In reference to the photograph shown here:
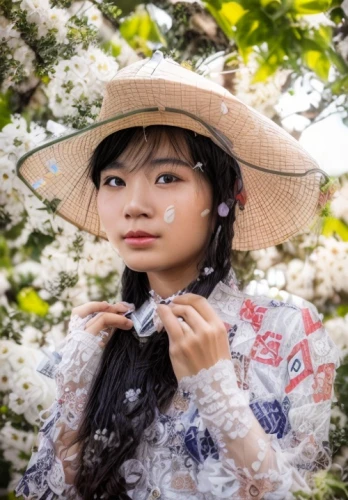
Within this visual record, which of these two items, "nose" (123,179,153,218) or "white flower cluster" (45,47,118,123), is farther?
"white flower cluster" (45,47,118,123)

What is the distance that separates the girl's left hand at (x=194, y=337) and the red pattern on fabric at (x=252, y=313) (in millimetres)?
205

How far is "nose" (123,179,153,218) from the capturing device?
1.61 metres

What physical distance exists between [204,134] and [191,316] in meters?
0.46

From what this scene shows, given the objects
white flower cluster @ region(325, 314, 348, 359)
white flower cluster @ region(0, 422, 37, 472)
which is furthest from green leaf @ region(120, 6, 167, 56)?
white flower cluster @ region(0, 422, 37, 472)

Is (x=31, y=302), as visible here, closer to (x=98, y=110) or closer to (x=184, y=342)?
(x=98, y=110)

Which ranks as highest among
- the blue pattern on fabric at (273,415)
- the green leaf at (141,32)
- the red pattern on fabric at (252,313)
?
the green leaf at (141,32)

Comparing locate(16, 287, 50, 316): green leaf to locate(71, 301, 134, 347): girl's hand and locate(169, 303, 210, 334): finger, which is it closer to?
locate(71, 301, 134, 347): girl's hand

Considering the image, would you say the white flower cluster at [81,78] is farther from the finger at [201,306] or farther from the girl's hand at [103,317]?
the finger at [201,306]

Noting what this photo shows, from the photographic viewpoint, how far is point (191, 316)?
1532 mm

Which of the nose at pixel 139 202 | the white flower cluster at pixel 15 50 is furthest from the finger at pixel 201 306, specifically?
the white flower cluster at pixel 15 50

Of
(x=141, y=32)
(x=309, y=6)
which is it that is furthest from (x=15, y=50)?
(x=309, y=6)

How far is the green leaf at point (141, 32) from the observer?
8.41 feet

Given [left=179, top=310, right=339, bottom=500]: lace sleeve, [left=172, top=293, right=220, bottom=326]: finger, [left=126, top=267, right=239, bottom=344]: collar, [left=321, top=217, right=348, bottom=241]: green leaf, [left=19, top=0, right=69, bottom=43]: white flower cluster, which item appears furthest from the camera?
[left=321, top=217, right=348, bottom=241]: green leaf

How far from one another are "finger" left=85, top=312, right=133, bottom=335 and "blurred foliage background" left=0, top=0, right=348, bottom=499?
643 millimetres
